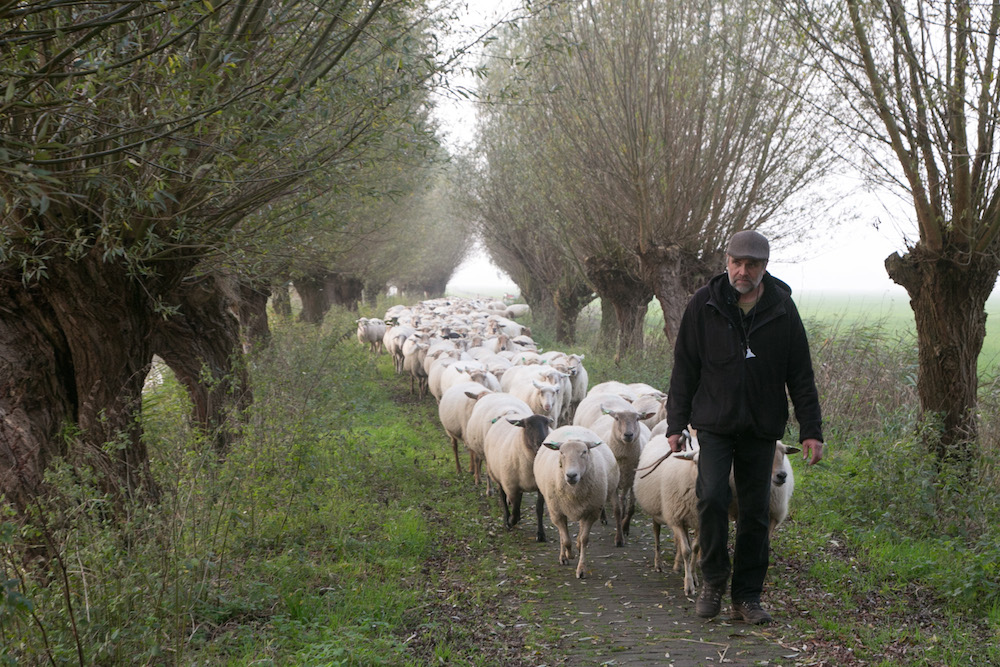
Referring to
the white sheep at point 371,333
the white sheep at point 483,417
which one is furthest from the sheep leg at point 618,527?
the white sheep at point 371,333

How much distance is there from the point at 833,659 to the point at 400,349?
60.0 feet

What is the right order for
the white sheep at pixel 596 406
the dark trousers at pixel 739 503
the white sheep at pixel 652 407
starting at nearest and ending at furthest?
the dark trousers at pixel 739 503 → the white sheep at pixel 596 406 → the white sheep at pixel 652 407

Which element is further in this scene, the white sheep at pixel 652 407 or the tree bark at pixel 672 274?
the tree bark at pixel 672 274

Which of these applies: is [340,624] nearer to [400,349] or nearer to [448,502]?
[448,502]

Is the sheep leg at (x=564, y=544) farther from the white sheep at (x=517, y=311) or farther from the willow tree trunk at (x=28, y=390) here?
the white sheep at (x=517, y=311)

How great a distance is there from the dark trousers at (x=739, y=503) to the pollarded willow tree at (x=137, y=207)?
135 inches

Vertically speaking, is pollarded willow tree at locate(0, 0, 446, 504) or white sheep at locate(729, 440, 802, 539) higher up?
pollarded willow tree at locate(0, 0, 446, 504)

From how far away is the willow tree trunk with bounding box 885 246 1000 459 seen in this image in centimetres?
774

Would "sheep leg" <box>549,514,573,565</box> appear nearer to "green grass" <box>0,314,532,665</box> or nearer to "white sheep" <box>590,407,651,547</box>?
"green grass" <box>0,314,532,665</box>

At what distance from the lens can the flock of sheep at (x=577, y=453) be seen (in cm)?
673

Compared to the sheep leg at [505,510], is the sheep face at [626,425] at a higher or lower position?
higher

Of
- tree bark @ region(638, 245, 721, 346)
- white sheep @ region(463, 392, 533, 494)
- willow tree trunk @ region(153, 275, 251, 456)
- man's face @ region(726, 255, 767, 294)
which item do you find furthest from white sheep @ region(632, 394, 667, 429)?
willow tree trunk @ region(153, 275, 251, 456)

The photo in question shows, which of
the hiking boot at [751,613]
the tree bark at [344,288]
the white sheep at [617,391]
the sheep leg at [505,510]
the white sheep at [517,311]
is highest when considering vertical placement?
the tree bark at [344,288]

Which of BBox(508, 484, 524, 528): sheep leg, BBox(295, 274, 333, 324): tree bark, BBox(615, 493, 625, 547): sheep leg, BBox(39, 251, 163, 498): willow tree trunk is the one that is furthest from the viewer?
BBox(295, 274, 333, 324): tree bark
